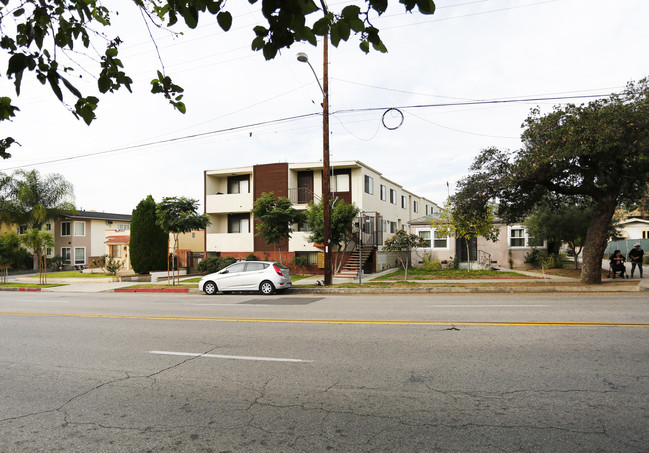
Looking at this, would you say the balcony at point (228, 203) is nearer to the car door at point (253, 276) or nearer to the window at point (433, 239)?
the window at point (433, 239)

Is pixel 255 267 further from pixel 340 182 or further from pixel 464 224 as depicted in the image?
pixel 464 224

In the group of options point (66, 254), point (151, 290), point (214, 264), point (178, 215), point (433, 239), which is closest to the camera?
point (151, 290)

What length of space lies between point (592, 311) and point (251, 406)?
8965mm

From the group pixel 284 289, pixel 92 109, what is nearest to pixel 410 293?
pixel 284 289

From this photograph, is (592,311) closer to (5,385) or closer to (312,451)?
(312,451)

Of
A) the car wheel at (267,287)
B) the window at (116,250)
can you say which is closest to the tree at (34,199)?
the window at (116,250)

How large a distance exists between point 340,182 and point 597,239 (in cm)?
1595

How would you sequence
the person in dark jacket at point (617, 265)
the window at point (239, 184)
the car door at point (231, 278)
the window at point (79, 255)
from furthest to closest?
the window at point (79, 255)
the window at point (239, 184)
the person in dark jacket at point (617, 265)
the car door at point (231, 278)

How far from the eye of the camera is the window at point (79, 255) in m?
41.5

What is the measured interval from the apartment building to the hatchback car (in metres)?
10.1

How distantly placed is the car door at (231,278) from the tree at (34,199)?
31.6 m

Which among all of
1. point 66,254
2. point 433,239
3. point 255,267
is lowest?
point 255,267

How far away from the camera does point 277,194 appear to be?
95.7ft

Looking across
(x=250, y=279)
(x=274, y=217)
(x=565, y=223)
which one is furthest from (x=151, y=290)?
(x=565, y=223)
